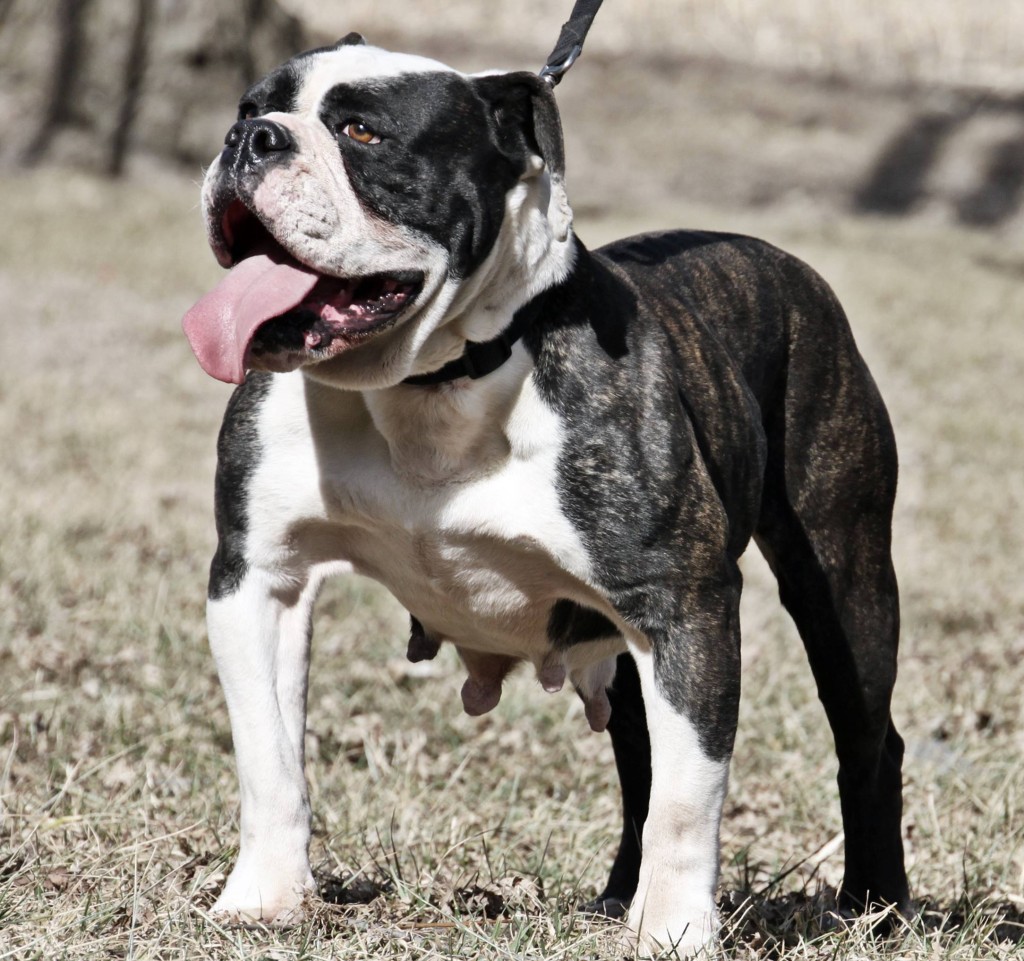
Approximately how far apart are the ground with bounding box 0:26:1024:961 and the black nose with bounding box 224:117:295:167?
2.24ft

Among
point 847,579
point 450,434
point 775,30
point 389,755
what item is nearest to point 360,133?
point 450,434

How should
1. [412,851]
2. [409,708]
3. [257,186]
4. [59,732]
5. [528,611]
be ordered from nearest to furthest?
1. [257,186]
2. [528,611]
3. [412,851]
4. [59,732]
5. [409,708]

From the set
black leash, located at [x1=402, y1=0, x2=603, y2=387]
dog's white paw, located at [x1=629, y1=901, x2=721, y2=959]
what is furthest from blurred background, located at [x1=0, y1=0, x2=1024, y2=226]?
dog's white paw, located at [x1=629, y1=901, x2=721, y2=959]

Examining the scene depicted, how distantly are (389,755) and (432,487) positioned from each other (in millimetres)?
1911

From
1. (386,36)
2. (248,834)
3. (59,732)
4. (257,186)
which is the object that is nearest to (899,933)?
(248,834)

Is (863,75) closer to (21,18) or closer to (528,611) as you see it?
(21,18)

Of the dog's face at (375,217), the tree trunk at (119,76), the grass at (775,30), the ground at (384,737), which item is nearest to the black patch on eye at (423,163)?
the dog's face at (375,217)

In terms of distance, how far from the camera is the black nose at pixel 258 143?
2799 millimetres

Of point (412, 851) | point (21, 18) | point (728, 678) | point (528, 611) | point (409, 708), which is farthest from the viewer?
point (21, 18)

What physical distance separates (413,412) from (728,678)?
773 millimetres

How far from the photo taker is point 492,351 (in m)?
3.04

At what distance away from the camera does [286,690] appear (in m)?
3.18

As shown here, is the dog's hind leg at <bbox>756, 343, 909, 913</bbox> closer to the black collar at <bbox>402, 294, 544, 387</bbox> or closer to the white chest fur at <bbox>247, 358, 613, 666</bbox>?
the white chest fur at <bbox>247, 358, 613, 666</bbox>

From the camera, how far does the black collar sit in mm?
3031
